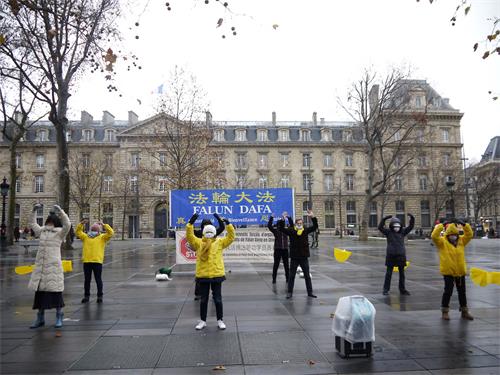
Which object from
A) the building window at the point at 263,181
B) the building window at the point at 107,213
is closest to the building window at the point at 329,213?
the building window at the point at 263,181

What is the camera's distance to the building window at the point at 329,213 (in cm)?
7531

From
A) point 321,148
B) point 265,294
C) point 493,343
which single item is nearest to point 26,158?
point 321,148

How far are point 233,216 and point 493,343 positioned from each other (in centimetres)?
1047

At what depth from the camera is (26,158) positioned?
75.2 meters

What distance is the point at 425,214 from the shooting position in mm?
75938

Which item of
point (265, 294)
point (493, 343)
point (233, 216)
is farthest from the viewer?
point (233, 216)

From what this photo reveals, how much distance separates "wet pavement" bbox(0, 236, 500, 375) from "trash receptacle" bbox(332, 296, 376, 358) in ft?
0.40

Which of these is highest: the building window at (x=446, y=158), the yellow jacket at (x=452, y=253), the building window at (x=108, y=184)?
the building window at (x=446, y=158)

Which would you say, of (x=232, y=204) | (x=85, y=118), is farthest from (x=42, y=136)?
(x=232, y=204)

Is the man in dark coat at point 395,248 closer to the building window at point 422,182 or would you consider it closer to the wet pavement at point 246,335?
the wet pavement at point 246,335

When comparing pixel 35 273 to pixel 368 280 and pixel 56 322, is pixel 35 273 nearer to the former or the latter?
pixel 56 322

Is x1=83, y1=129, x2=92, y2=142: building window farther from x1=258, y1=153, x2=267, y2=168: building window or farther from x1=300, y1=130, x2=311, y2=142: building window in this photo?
x1=300, y1=130, x2=311, y2=142: building window

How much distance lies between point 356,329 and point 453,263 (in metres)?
3.11

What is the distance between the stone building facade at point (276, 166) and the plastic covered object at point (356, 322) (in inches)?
2565
